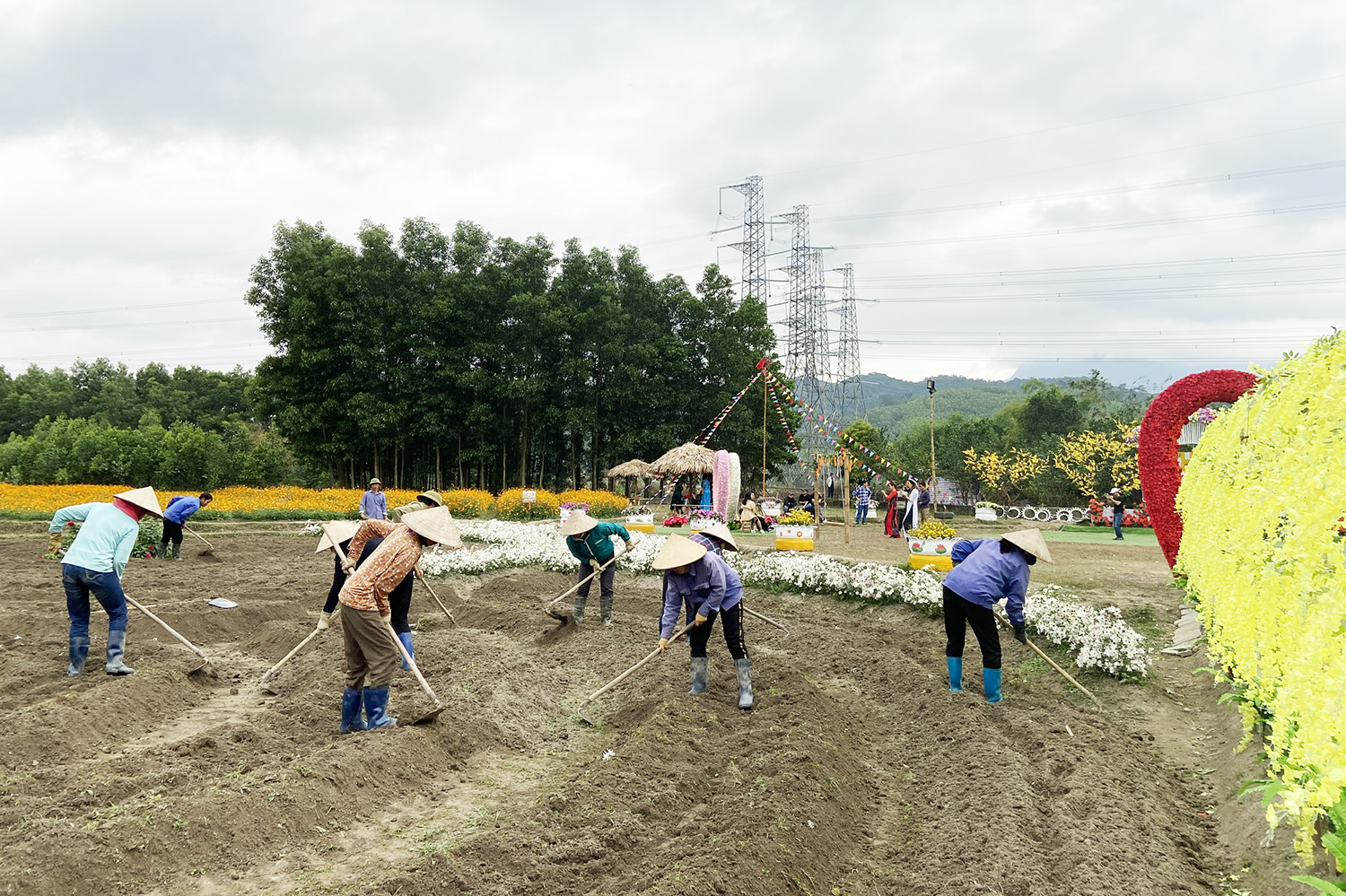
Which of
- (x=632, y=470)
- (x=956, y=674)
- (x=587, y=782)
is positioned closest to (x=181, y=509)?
(x=587, y=782)

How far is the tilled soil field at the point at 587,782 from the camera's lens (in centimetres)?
419

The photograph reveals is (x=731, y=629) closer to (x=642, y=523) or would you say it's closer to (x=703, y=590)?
(x=703, y=590)

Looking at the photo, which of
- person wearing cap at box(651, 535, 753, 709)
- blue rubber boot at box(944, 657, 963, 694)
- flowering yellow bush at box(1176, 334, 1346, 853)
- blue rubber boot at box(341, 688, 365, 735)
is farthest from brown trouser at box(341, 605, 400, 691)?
flowering yellow bush at box(1176, 334, 1346, 853)

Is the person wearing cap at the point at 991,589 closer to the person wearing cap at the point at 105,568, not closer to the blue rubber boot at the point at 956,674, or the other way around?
the blue rubber boot at the point at 956,674

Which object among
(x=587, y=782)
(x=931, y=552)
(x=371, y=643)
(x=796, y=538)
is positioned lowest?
(x=587, y=782)

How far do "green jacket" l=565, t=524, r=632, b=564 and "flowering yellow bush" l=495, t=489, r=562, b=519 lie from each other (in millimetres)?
15842

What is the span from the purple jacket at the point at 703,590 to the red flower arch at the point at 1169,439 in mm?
7806

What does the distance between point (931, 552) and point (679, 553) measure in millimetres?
6978

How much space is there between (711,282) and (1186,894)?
35.4 meters

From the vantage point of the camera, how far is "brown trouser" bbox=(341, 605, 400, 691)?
594 centimetres

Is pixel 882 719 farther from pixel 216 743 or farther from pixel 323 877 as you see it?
pixel 216 743

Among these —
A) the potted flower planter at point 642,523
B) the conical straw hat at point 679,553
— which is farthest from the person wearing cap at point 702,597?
the potted flower planter at point 642,523

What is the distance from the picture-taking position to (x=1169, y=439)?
11.6 m

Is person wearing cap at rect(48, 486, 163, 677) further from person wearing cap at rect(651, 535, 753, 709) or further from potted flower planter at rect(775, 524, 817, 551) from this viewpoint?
potted flower planter at rect(775, 524, 817, 551)
